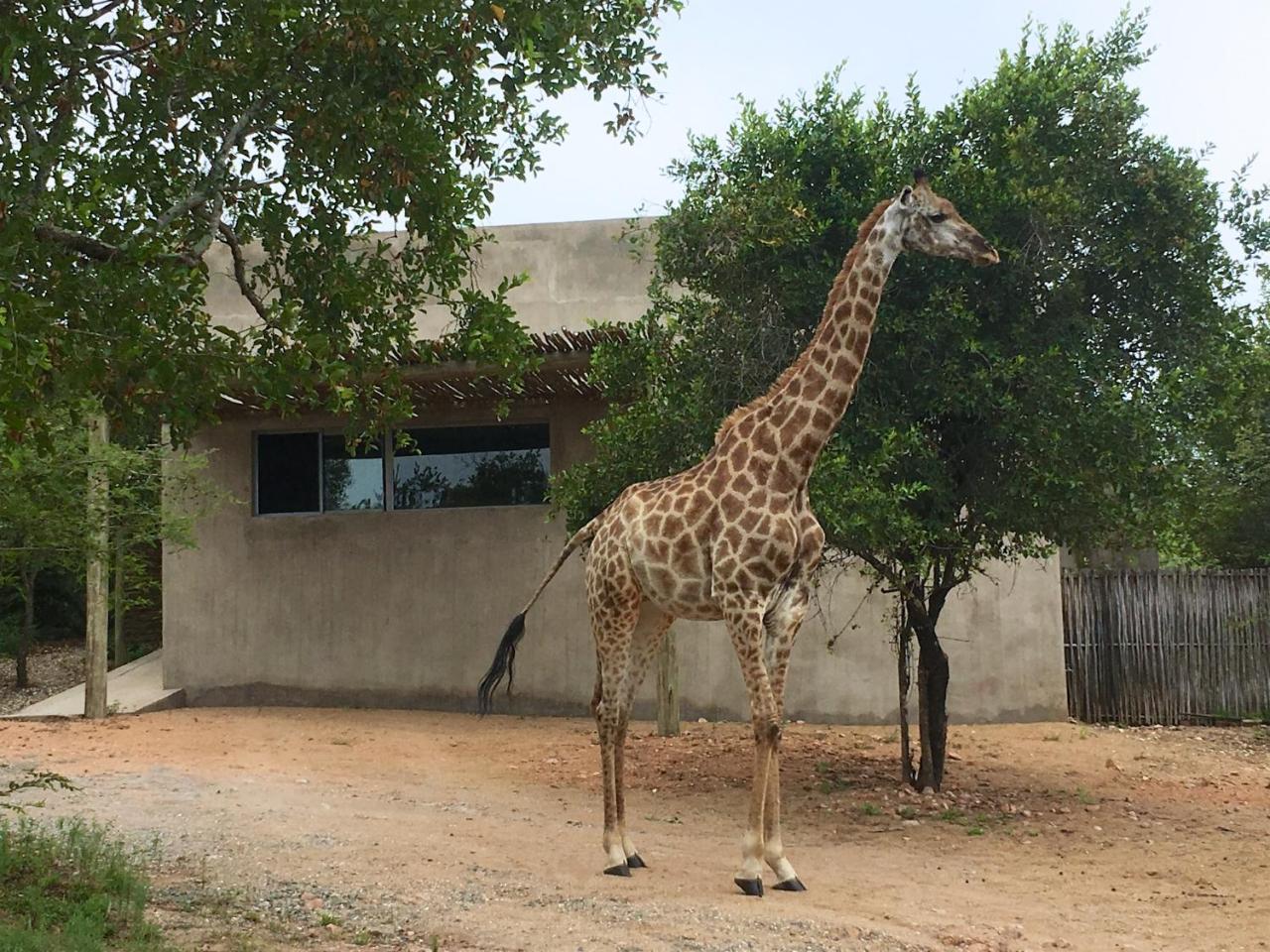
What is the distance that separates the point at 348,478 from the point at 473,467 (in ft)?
5.73

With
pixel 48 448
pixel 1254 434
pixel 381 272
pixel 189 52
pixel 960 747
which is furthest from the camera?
pixel 1254 434

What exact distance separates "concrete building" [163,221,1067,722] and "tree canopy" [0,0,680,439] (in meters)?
7.13

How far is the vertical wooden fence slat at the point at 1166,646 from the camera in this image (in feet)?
49.0

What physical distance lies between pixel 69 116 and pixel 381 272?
2090 millimetres

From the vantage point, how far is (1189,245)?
8.89 m

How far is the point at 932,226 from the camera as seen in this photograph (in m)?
7.32

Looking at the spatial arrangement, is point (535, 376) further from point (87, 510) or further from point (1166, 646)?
point (1166, 646)

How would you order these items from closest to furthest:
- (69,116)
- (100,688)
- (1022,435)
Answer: (69,116) → (1022,435) → (100,688)

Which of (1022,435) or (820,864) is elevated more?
(1022,435)

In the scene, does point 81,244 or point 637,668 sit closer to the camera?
point 81,244

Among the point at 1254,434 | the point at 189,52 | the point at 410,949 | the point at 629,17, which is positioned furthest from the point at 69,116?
the point at 1254,434

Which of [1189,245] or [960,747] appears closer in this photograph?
[1189,245]

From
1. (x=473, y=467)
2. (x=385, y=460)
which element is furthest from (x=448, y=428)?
(x=385, y=460)

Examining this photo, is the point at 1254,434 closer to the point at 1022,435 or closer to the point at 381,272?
the point at 1022,435
